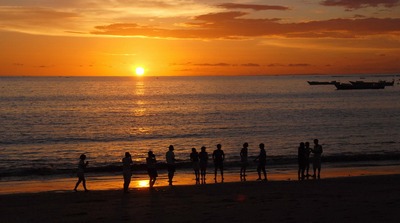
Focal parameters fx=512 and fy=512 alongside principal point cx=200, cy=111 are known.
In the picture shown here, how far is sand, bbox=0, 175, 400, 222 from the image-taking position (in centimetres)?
1473

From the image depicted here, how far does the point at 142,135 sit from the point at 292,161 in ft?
81.1

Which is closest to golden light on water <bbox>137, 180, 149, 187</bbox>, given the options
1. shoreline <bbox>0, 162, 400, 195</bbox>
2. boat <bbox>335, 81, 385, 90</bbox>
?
shoreline <bbox>0, 162, 400, 195</bbox>

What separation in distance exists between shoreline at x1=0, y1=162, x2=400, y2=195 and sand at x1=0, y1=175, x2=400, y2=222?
9.13 feet

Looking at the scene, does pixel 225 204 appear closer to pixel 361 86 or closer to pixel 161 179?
pixel 161 179

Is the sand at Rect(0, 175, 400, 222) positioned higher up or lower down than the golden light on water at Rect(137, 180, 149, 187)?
higher up

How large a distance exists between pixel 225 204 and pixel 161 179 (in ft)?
31.5

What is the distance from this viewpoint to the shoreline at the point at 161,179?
77.8 feet

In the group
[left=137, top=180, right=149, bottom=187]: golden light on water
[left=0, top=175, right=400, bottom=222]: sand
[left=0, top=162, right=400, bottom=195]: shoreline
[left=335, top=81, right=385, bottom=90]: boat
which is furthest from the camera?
[left=335, top=81, right=385, bottom=90]: boat

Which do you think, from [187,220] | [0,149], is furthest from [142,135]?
[187,220]

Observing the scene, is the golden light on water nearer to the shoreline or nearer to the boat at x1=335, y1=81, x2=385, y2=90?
the shoreline

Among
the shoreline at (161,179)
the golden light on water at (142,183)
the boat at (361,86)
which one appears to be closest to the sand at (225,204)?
the golden light on water at (142,183)

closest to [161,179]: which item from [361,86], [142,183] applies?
[142,183]

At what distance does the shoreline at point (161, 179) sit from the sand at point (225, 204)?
2.78 metres

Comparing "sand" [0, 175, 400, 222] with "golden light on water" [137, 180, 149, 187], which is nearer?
"sand" [0, 175, 400, 222]
